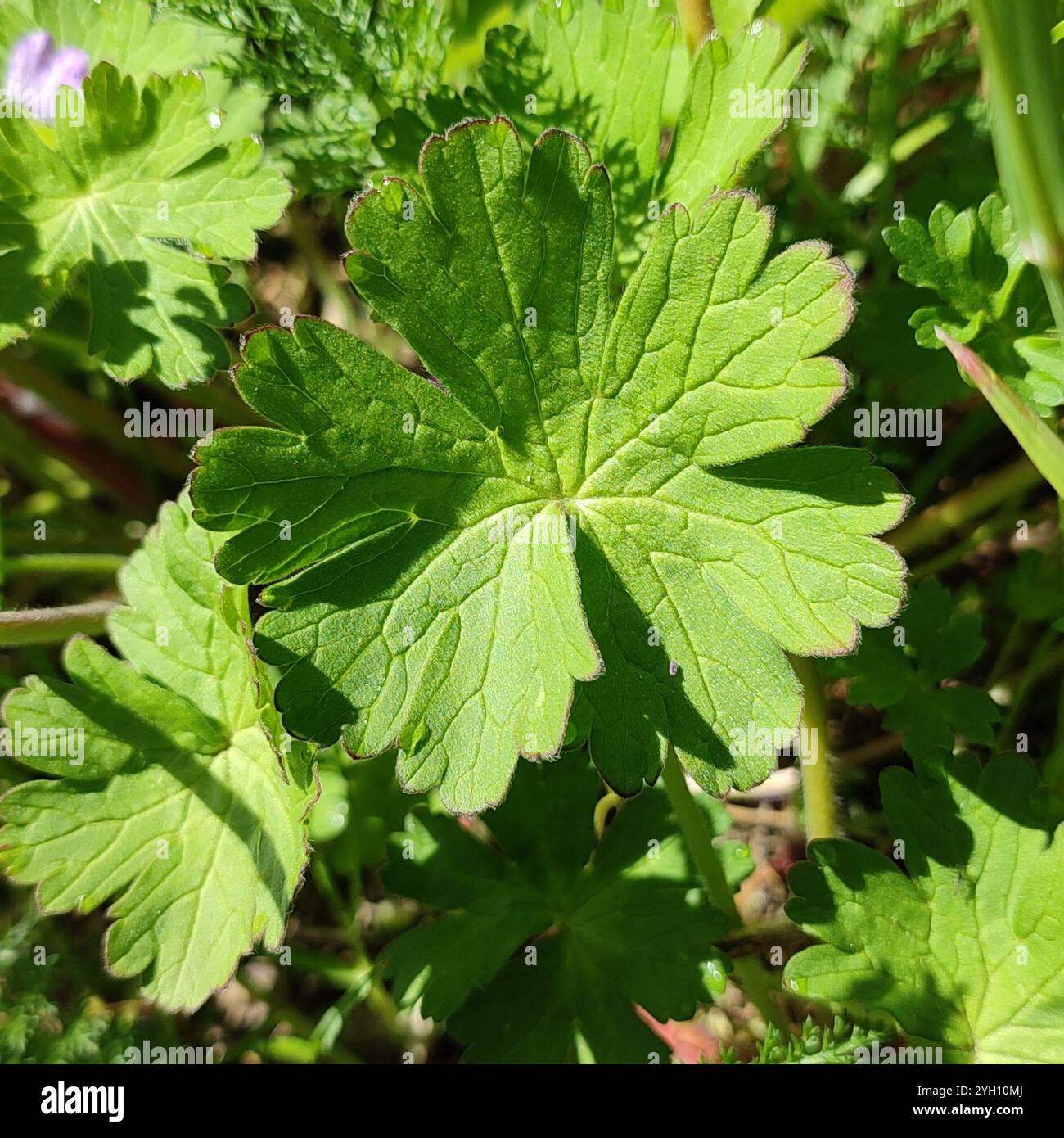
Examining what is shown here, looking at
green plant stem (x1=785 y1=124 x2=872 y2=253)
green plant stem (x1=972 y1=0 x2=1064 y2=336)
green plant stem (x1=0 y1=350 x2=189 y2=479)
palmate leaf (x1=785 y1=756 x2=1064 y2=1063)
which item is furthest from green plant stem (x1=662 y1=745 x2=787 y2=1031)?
green plant stem (x1=0 y1=350 x2=189 y2=479)

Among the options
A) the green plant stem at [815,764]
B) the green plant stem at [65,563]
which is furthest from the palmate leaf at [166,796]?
the green plant stem at [815,764]

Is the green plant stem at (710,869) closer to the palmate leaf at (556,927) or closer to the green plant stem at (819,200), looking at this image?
the palmate leaf at (556,927)

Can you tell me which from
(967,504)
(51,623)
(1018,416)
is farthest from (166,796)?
(967,504)

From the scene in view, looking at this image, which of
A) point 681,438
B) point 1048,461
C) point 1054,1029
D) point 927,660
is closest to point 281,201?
point 681,438

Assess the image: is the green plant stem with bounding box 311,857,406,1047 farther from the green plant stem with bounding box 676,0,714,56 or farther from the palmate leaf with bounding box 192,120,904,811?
the green plant stem with bounding box 676,0,714,56

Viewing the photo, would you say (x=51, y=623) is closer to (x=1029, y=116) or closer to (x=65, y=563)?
(x=65, y=563)
